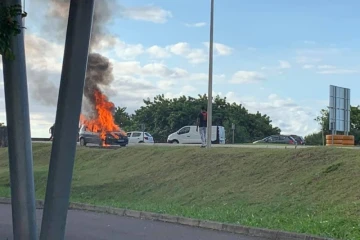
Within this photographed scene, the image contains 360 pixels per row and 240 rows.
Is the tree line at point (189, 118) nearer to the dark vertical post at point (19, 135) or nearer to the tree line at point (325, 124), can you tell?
the tree line at point (325, 124)

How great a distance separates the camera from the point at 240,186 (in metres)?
16.6

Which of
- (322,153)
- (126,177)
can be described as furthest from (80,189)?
(322,153)

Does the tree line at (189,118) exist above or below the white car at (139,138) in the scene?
above

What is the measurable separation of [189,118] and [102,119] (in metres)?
27.6

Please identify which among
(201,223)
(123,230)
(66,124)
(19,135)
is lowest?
(123,230)

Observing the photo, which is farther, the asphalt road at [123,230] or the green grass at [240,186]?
the green grass at [240,186]

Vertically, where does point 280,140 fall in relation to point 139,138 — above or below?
above

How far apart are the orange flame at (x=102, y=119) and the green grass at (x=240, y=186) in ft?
27.4

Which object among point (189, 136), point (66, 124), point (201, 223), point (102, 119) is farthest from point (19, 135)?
point (189, 136)

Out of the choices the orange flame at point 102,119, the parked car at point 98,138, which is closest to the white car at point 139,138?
the parked car at point 98,138

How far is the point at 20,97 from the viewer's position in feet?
29.0

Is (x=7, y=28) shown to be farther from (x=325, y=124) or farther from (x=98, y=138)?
(x=325, y=124)

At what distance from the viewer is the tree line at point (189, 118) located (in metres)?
61.6

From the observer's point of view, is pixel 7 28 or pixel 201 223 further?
pixel 201 223
